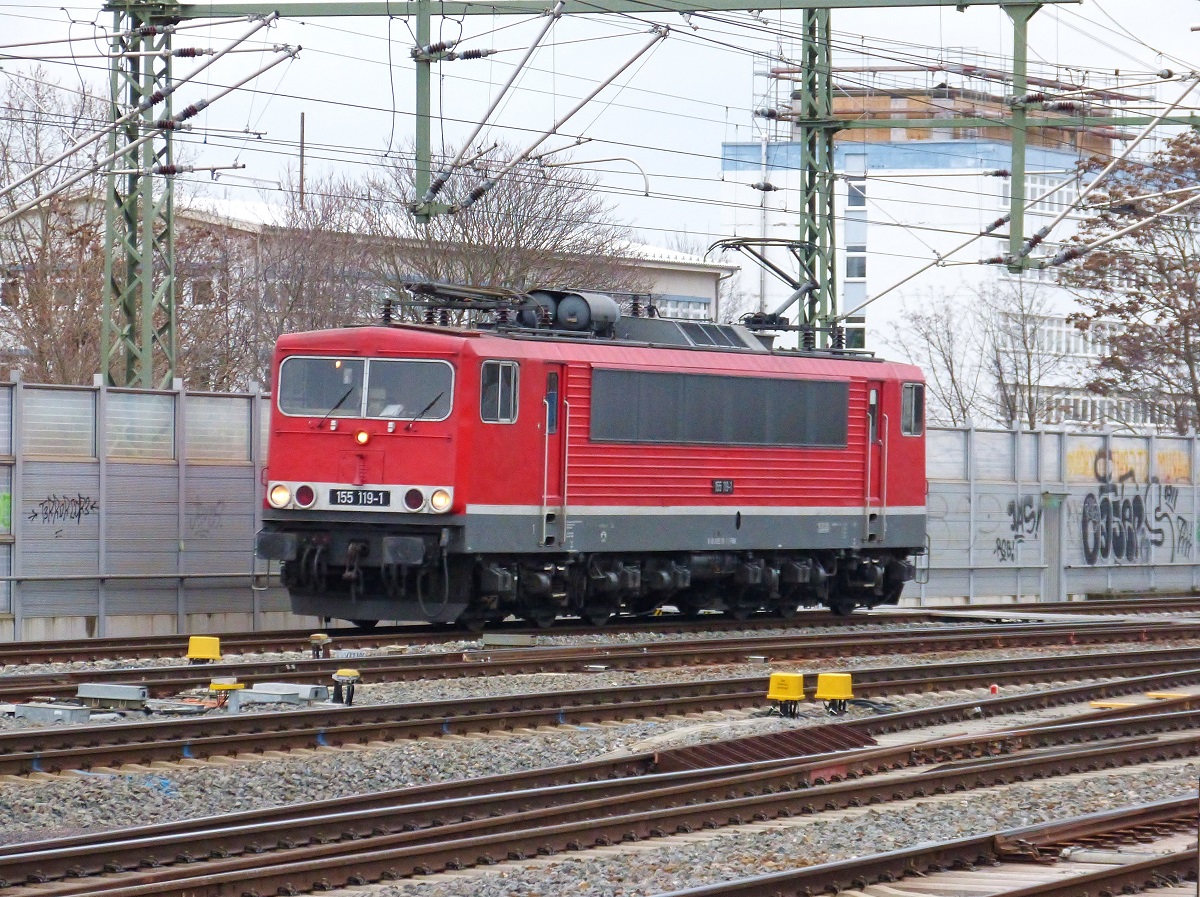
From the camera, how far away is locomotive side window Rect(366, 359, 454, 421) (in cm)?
Result: 1980

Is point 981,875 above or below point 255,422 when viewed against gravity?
below

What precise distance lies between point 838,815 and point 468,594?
9.58 meters

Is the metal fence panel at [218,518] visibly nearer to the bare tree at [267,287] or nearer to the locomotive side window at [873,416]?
the locomotive side window at [873,416]

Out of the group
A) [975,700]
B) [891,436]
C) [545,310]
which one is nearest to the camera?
[975,700]

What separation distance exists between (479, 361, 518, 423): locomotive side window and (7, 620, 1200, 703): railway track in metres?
2.75

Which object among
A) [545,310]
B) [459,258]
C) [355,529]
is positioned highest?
[459,258]

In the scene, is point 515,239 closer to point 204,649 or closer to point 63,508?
point 63,508

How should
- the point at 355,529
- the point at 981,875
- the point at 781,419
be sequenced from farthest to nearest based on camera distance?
the point at 781,419 → the point at 355,529 → the point at 981,875

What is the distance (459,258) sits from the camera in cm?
3969

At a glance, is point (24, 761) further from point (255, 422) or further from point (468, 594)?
point (255, 422)

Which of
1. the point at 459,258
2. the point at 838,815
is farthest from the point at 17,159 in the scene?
the point at 838,815

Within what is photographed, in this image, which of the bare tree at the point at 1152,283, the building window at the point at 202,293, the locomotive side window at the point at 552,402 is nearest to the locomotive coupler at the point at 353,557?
the locomotive side window at the point at 552,402

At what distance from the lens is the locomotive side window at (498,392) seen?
1986 cm

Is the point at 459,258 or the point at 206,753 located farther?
the point at 459,258
